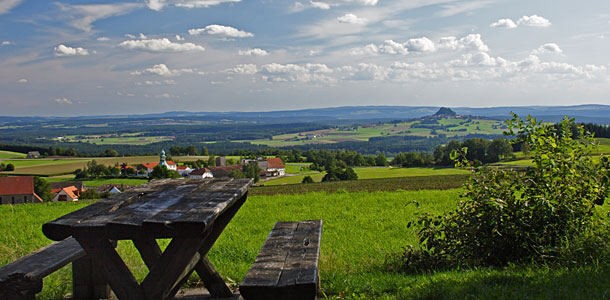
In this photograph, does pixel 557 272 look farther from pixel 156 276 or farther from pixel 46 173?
pixel 46 173

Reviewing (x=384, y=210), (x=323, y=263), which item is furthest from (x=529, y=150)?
(x=384, y=210)

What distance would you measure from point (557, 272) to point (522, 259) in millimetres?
665

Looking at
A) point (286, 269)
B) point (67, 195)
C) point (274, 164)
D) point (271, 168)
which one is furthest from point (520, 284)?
point (274, 164)

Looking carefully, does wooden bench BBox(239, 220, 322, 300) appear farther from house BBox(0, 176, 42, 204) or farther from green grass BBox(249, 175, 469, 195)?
house BBox(0, 176, 42, 204)

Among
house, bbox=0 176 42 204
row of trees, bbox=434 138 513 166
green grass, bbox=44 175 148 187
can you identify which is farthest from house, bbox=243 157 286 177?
house, bbox=0 176 42 204

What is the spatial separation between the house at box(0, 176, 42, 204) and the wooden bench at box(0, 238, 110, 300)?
21.3 metres

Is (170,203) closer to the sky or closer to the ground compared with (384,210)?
closer to the sky

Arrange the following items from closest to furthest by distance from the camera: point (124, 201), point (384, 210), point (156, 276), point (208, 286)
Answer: point (156, 276) < point (124, 201) < point (208, 286) < point (384, 210)

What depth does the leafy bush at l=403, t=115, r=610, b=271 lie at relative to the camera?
5.04 metres

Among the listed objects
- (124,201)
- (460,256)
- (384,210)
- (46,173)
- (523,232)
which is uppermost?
(124,201)

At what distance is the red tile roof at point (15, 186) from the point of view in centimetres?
2353

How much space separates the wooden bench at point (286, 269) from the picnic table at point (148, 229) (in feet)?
1.83

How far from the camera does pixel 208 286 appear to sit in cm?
494

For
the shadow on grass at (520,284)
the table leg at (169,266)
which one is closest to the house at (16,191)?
the table leg at (169,266)
